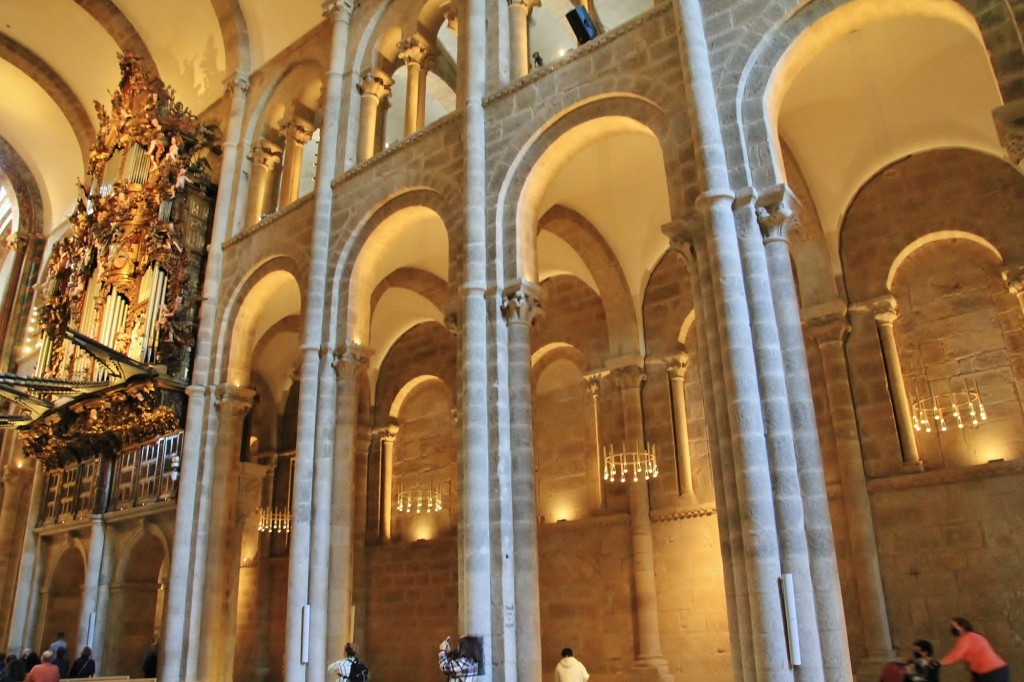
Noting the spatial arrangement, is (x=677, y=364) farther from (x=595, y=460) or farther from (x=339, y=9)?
(x=339, y=9)

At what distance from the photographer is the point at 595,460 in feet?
46.2

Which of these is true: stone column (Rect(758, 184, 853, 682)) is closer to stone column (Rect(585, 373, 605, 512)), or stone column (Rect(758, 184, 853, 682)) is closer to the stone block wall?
the stone block wall

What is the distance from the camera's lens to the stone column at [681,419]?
500 inches

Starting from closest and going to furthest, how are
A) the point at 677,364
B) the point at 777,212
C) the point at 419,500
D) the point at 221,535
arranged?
the point at 777,212 → the point at 221,535 → the point at 677,364 → the point at 419,500

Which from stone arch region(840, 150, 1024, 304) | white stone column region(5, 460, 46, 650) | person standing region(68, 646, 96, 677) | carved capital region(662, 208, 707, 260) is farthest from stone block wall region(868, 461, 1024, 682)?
white stone column region(5, 460, 46, 650)

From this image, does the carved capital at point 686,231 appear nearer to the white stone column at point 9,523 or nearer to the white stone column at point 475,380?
the white stone column at point 475,380

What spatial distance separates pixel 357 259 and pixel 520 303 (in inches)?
142

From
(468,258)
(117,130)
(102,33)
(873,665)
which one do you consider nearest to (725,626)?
(873,665)

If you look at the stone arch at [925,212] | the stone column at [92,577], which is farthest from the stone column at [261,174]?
the stone arch at [925,212]

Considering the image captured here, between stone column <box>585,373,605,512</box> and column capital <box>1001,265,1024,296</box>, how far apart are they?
6.20 meters

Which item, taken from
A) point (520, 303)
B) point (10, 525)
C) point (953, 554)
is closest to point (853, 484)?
point (953, 554)

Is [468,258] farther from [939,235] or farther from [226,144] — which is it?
[226,144]

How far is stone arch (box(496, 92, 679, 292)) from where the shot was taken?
9.67 m

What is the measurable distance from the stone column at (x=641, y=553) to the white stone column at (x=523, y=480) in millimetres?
3513
